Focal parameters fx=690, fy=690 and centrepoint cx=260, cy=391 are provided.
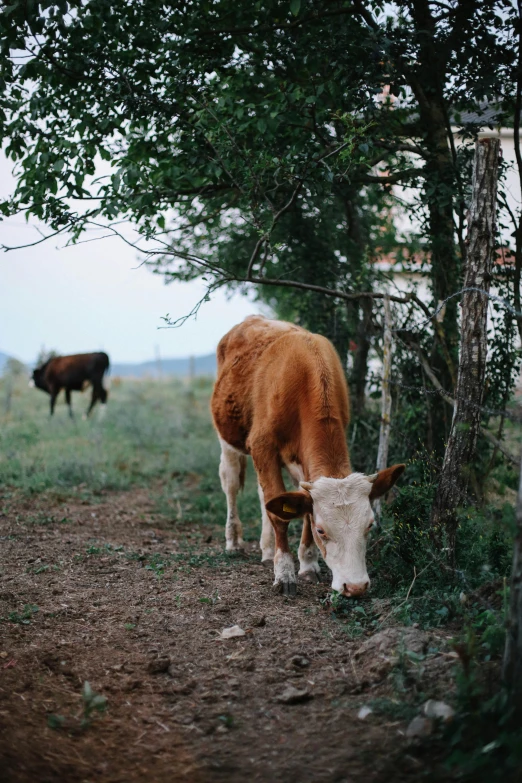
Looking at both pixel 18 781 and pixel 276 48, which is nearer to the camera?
pixel 18 781

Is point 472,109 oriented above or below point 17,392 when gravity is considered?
above

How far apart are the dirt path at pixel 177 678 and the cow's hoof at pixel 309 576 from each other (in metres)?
0.26

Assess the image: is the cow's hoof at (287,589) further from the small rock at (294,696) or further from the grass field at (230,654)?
the small rock at (294,696)

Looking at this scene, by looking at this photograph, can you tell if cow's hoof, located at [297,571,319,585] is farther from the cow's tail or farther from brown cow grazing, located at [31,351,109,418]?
brown cow grazing, located at [31,351,109,418]

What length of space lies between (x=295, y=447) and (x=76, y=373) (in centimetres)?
1427

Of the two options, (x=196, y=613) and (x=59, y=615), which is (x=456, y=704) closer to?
(x=196, y=613)

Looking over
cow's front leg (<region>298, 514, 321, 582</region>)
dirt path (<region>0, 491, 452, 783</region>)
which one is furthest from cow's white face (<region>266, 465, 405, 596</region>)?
cow's front leg (<region>298, 514, 321, 582</region>)

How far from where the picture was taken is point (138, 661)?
3.87 m

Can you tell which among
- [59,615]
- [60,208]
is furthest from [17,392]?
[59,615]

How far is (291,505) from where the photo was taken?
15.7ft

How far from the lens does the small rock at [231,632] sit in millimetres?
4168

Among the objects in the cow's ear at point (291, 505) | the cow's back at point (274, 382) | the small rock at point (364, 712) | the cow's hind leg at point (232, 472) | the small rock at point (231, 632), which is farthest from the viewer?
the cow's hind leg at point (232, 472)

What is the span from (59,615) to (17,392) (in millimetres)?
18911

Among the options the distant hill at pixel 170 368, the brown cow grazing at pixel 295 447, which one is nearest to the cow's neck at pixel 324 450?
the brown cow grazing at pixel 295 447
